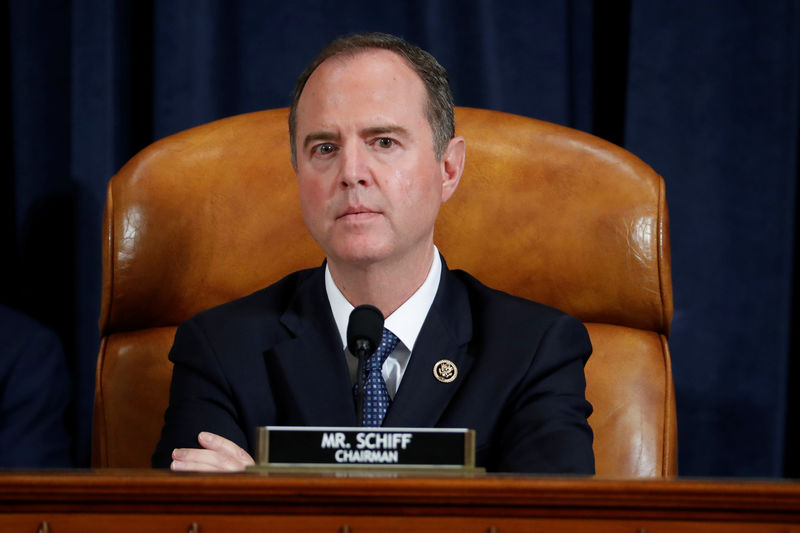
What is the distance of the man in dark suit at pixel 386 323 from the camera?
4.75 feet

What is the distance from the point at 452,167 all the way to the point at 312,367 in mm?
440


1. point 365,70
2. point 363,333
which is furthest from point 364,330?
point 365,70

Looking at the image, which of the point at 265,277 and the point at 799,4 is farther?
the point at 799,4

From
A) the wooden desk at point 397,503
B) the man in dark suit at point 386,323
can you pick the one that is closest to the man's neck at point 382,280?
the man in dark suit at point 386,323

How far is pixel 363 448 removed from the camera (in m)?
0.99

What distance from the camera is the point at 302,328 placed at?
1.54 m

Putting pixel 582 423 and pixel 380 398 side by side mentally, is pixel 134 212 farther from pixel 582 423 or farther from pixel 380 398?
pixel 582 423

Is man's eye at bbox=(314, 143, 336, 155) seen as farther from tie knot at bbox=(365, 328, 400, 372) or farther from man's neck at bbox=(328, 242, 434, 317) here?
tie knot at bbox=(365, 328, 400, 372)

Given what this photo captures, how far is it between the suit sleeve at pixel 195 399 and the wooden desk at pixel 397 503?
0.56 m

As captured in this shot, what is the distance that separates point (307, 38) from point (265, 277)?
2.52 ft

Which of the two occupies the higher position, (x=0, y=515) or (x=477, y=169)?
(x=477, y=169)

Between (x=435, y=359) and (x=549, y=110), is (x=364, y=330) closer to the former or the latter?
(x=435, y=359)

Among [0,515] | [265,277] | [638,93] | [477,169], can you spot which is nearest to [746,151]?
[638,93]

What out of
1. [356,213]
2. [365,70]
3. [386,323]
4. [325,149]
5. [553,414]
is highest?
[365,70]
